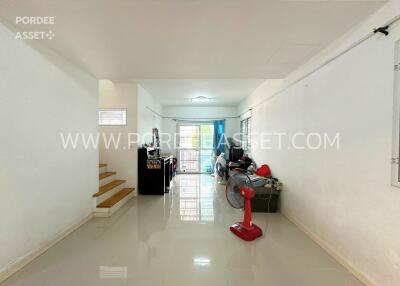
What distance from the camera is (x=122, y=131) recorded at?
16.4 ft

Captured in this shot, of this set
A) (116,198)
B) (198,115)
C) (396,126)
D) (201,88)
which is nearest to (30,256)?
(116,198)

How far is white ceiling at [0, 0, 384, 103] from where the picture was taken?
173cm

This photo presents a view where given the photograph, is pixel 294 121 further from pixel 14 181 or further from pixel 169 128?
pixel 169 128

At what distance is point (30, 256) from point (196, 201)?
2843 mm

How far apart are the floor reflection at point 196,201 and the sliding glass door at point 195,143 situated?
186 centimetres

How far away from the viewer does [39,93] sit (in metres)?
2.38

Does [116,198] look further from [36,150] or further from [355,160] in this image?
[355,160]

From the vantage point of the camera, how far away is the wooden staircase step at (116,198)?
3.72m

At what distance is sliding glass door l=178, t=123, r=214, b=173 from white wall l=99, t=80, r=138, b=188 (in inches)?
135

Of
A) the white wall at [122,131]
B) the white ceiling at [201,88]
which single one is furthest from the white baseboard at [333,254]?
the white wall at [122,131]

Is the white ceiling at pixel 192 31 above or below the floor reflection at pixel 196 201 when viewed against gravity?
above

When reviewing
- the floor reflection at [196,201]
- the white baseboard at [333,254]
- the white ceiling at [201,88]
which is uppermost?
the white ceiling at [201,88]

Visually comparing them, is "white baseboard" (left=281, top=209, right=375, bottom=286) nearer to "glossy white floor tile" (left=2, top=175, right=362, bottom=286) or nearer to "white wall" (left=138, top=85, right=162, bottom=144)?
"glossy white floor tile" (left=2, top=175, right=362, bottom=286)

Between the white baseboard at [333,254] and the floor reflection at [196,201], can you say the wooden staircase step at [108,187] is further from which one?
the white baseboard at [333,254]
